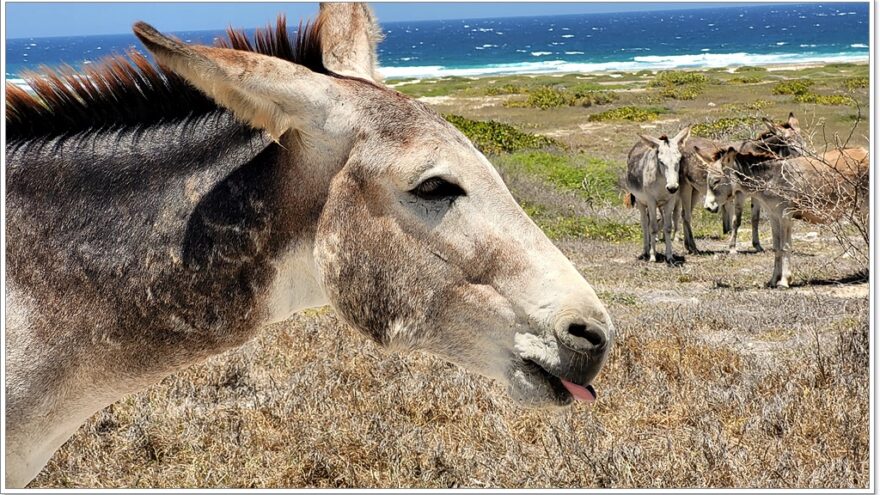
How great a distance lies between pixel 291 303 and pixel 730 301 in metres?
8.62

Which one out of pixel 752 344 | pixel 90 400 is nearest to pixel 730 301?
pixel 752 344

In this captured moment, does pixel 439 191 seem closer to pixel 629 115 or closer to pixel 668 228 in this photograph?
pixel 668 228

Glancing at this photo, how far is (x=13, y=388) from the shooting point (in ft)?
6.85

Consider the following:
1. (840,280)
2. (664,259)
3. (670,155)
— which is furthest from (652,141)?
(840,280)

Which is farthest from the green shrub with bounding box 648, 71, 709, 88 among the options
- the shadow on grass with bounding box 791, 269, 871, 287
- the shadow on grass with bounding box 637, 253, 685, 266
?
the shadow on grass with bounding box 791, 269, 871, 287

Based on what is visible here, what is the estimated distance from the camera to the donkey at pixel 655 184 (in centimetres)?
1495

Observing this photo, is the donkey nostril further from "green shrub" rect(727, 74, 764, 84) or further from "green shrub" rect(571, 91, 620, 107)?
"green shrub" rect(727, 74, 764, 84)

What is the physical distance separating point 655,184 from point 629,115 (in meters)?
21.4

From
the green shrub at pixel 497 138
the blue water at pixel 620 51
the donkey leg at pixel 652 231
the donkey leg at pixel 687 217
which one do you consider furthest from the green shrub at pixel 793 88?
the blue water at pixel 620 51

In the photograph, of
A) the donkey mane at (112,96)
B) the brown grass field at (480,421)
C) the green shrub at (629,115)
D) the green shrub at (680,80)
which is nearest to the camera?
the donkey mane at (112,96)

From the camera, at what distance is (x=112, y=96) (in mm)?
2352

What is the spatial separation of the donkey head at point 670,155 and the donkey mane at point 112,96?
13.3 metres

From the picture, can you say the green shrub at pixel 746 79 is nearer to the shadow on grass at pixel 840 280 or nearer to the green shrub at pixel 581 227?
the green shrub at pixel 581 227

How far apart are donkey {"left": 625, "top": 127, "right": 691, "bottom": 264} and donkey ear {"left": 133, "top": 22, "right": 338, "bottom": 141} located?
1312 cm
